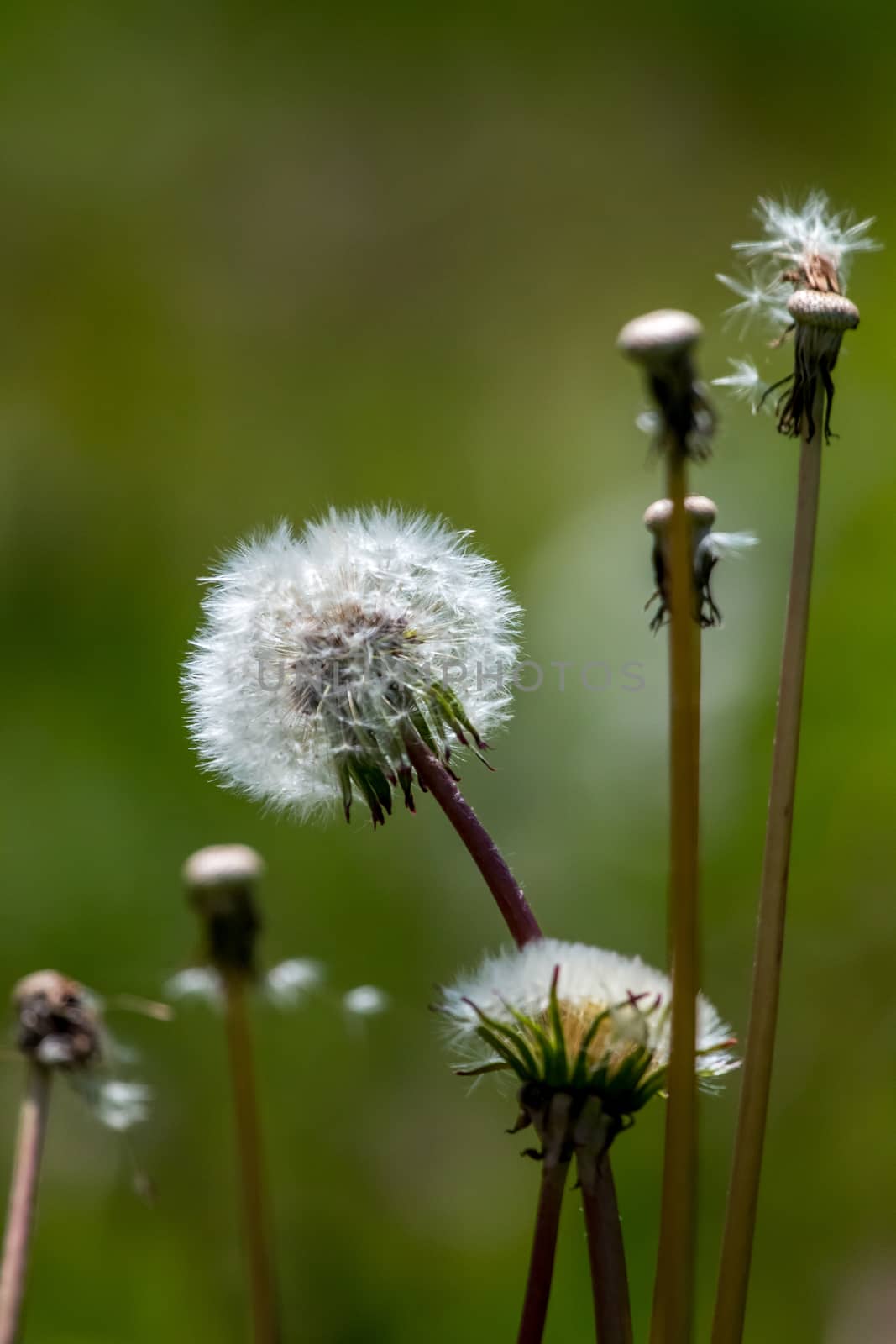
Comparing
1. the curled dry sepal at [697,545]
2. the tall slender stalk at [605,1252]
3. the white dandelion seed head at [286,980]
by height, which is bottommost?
the tall slender stalk at [605,1252]

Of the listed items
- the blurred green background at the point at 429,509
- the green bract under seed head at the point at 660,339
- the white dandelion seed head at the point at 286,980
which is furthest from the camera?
the blurred green background at the point at 429,509

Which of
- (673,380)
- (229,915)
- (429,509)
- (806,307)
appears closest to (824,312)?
(806,307)

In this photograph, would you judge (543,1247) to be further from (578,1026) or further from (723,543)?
(723,543)

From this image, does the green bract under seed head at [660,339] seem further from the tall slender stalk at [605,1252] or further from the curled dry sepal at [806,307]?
the tall slender stalk at [605,1252]

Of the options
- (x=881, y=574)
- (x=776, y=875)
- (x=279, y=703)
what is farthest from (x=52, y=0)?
(x=776, y=875)

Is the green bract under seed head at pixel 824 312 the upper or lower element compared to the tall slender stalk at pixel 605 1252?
upper

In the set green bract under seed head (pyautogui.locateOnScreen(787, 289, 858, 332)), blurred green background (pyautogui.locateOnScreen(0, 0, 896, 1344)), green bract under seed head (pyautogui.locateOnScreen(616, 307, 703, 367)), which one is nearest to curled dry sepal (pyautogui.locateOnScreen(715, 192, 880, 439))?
green bract under seed head (pyautogui.locateOnScreen(787, 289, 858, 332))

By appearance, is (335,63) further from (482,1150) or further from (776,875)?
(776,875)

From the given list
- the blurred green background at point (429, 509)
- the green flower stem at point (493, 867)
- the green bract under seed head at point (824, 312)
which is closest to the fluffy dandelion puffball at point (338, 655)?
the green flower stem at point (493, 867)
